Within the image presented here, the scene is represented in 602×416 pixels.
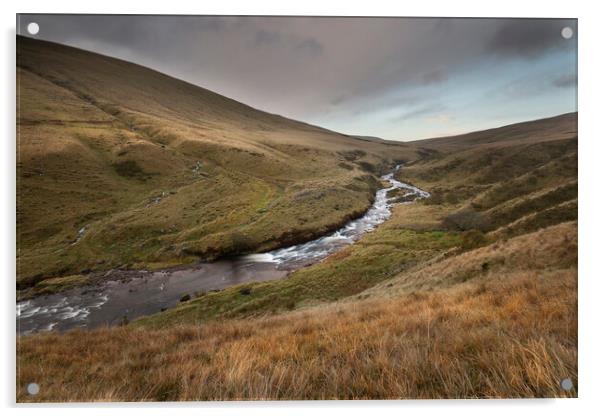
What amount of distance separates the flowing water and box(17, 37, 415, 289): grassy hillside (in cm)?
45

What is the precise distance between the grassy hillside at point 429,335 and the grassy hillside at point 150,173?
2127mm

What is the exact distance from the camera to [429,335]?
293 centimetres

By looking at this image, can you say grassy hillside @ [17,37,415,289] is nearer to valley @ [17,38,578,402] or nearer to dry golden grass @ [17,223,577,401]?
valley @ [17,38,578,402]

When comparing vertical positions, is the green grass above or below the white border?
below

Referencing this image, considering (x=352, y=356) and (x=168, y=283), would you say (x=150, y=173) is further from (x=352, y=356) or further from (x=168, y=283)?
(x=352, y=356)

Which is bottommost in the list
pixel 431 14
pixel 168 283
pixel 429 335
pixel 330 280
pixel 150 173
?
pixel 330 280

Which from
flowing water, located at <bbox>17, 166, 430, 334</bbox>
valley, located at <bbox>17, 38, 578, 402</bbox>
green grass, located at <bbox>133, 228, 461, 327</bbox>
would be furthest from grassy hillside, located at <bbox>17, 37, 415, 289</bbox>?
green grass, located at <bbox>133, 228, 461, 327</bbox>

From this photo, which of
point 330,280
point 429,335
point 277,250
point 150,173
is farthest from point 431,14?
point 150,173

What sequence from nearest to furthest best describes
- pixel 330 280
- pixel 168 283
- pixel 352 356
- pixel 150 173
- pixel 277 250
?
pixel 352 356 < pixel 168 283 < pixel 150 173 < pixel 330 280 < pixel 277 250

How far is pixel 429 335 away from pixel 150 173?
30.2 ft

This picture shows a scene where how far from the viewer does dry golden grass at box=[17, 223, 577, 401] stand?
251 cm

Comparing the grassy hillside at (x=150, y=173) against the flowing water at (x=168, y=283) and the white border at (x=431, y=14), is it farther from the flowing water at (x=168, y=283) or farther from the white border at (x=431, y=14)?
the flowing water at (x=168, y=283)

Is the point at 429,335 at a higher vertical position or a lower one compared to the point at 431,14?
lower
